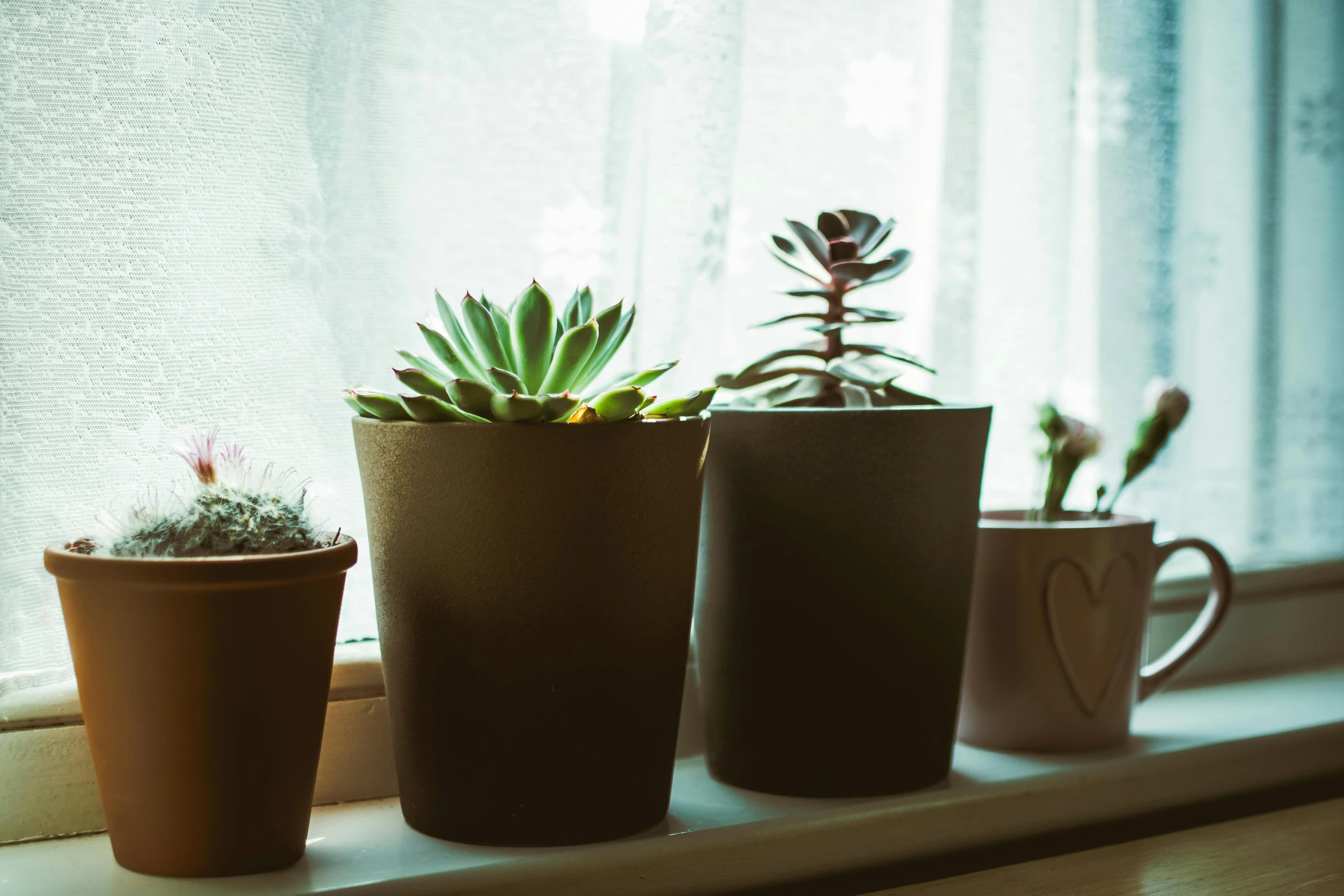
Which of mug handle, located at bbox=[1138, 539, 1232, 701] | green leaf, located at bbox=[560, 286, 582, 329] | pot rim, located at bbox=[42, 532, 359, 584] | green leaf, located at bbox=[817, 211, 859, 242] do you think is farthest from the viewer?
mug handle, located at bbox=[1138, 539, 1232, 701]

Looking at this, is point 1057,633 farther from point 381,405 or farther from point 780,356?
point 381,405

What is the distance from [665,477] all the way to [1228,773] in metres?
0.52

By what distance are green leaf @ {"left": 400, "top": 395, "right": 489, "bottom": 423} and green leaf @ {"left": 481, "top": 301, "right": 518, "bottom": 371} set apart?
0.04 metres

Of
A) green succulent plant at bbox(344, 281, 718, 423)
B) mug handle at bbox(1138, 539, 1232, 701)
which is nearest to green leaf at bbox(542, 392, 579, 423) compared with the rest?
green succulent plant at bbox(344, 281, 718, 423)

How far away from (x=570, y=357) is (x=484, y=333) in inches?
1.7

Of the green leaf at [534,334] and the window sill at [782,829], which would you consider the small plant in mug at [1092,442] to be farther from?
the green leaf at [534,334]

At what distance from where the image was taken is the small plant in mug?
801 mm

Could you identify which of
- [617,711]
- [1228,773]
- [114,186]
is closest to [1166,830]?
[1228,773]

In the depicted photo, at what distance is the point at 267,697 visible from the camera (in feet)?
Result: 1.73

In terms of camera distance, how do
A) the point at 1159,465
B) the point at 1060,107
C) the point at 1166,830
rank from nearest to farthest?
the point at 1166,830 < the point at 1060,107 < the point at 1159,465

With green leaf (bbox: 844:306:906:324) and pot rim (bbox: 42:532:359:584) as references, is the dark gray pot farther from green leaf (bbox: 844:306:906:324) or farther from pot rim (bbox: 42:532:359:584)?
pot rim (bbox: 42:532:359:584)

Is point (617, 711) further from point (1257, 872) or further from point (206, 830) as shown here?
point (1257, 872)

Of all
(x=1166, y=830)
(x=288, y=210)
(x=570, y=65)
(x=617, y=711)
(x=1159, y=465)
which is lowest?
(x=1166, y=830)

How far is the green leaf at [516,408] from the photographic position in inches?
21.1
